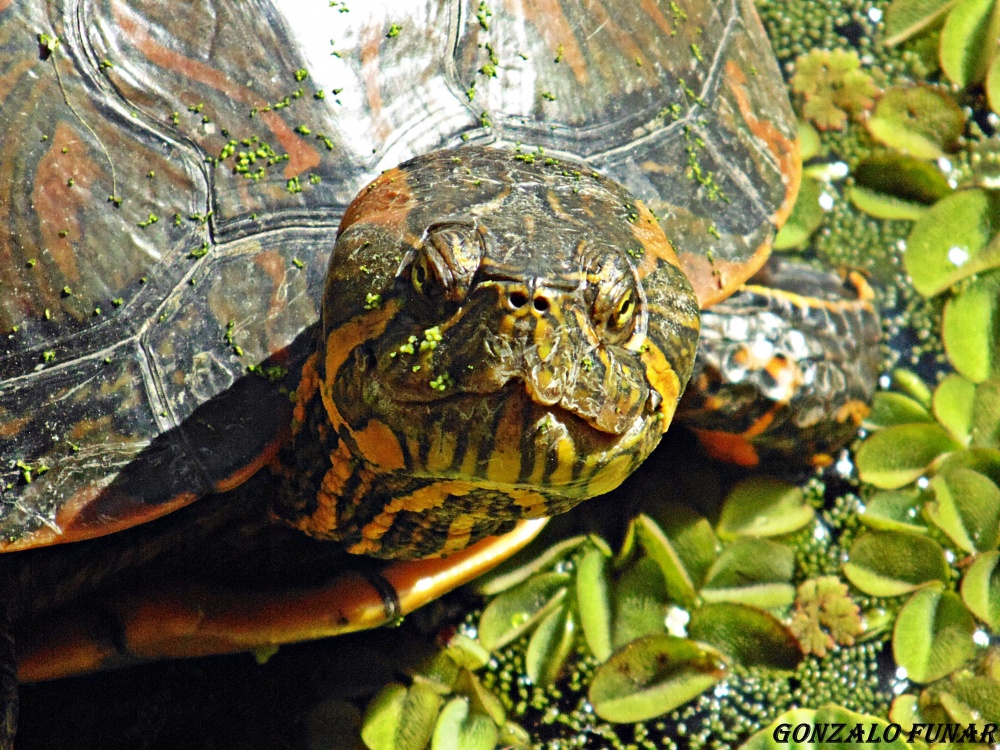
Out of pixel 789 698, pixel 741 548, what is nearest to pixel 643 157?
pixel 741 548

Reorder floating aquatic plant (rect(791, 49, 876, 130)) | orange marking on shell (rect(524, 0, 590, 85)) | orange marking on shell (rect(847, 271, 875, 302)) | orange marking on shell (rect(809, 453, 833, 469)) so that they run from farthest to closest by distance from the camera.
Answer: floating aquatic plant (rect(791, 49, 876, 130))
orange marking on shell (rect(847, 271, 875, 302))
orange marking on shell (rect(809, 453, 833, 469))
orange marking on shell (rect(524, 0, 590, 85))

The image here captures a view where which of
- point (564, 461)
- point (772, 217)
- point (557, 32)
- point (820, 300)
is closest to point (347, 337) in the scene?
point (564, 461)

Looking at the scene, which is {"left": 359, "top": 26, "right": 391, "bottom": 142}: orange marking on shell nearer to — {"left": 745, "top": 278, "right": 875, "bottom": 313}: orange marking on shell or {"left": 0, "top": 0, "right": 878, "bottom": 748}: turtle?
{"left": 0, "top": 0, "right": 878, "bottom": 748}: turtle

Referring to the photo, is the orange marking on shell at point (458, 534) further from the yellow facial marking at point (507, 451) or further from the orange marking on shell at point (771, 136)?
the orange marking on shell at point (771, 136)

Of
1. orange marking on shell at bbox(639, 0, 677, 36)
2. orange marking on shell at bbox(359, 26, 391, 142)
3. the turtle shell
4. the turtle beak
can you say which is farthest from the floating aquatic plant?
the turtle beak

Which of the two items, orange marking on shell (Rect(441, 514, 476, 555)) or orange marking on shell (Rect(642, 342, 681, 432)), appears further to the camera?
orange marking on shell (Rect(441, 514, 476, 555))

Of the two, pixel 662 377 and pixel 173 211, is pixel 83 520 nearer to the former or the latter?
pixel 173 211

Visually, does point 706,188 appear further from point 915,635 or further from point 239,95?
point 915,635
